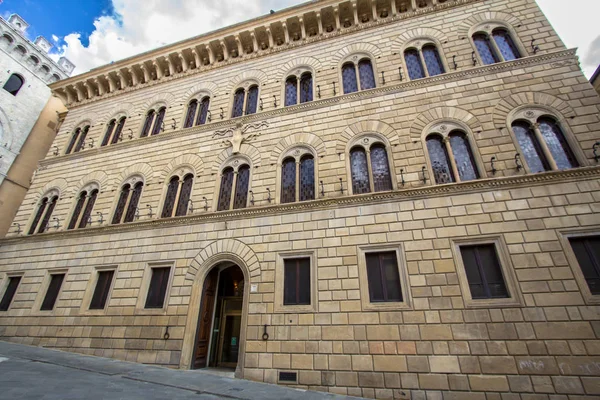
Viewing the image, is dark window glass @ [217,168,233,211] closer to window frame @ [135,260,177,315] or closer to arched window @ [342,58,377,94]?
window frame @ [135,260,177,315]

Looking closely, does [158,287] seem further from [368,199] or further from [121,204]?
[368,199]

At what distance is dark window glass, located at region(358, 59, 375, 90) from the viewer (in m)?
11.7

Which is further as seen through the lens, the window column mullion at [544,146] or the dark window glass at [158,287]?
the dark window glass at [158,287]

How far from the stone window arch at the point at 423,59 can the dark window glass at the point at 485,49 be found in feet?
4.65

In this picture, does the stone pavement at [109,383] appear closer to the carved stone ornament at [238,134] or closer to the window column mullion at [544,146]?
the carved stone ornament at [238,134]

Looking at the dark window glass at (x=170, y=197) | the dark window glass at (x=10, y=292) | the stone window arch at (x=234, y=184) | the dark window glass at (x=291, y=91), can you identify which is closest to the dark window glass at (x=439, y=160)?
the dark window glass at (x=291, y=91)

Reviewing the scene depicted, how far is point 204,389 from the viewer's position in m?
6.42

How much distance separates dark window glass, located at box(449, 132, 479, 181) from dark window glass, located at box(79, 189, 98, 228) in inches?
596

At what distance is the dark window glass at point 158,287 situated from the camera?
32.5 ft

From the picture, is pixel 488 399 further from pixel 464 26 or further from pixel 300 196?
pixel 464 26

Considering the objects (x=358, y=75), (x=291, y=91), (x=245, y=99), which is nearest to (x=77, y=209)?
(x=245, y=99)

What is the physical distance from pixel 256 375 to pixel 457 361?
519 cm

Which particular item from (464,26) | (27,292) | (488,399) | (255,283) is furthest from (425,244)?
(27,292)

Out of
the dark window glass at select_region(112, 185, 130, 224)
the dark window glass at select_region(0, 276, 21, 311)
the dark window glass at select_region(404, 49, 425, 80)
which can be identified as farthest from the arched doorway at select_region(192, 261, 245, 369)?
the dark window glass at select_region(404, 49, 425, 80)
